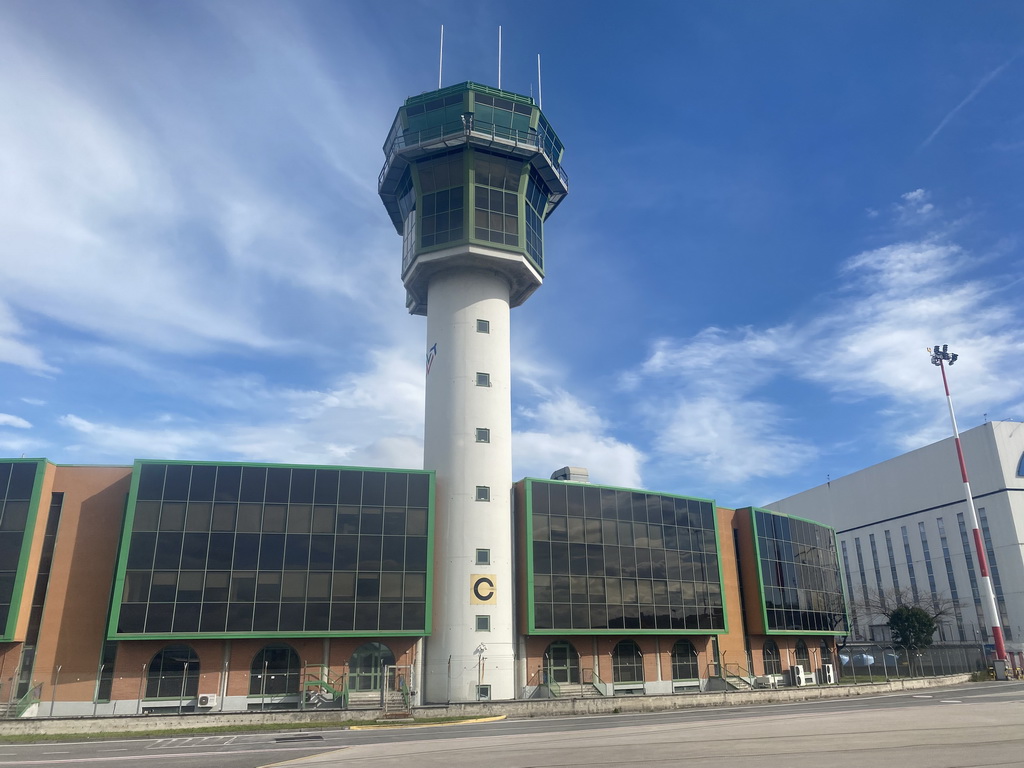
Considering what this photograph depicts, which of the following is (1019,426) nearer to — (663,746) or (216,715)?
(663,746)

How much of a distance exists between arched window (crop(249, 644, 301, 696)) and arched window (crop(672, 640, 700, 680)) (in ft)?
84.9

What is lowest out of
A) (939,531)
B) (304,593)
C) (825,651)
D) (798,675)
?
(798,675)

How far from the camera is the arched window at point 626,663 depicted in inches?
1997

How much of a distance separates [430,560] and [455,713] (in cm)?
978

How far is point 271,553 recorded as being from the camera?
43969 millimetres

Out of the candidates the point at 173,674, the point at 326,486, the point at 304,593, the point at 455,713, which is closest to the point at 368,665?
the point at 304,593

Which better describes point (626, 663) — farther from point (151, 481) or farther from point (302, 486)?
point (151, 481)

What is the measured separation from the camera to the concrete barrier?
113ft

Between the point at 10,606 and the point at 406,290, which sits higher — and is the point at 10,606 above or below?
below

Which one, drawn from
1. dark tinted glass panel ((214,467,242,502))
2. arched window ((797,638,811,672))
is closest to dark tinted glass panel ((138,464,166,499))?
dark tinted glass panel ((214,467,242,502))

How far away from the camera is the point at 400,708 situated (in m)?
40.4

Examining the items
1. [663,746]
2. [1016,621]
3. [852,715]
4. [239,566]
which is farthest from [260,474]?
[1016,621]

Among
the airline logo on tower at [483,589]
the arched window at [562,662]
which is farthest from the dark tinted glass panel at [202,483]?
the arched window at [562,662]

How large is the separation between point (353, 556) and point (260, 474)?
7.41 metres
